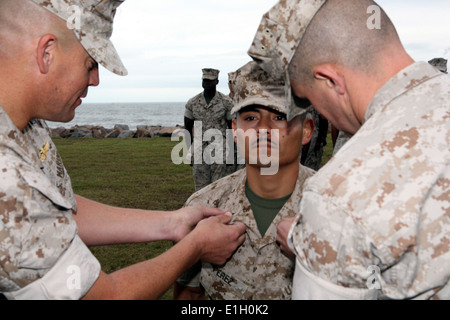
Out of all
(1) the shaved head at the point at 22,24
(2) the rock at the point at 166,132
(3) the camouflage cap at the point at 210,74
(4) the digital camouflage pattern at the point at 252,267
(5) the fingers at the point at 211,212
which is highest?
(1) the shaved head at the point at 22,24

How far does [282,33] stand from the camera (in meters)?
1.88

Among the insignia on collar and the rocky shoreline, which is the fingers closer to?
the insignia on collar

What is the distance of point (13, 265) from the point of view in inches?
68.4

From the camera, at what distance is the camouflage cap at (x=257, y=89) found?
282 centimetres

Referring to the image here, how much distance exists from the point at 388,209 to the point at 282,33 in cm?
87

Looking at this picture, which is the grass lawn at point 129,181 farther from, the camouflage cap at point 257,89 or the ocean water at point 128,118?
the ocean water at point 128,118

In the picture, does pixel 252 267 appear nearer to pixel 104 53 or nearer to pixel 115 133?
pixel 104 53

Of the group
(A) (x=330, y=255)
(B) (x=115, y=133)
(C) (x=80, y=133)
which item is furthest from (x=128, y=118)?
(A) (x=330, y=255)

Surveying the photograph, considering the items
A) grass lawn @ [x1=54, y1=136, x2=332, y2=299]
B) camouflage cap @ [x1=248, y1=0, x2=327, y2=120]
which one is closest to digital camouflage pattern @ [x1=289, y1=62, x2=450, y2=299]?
camouflage cap @ [x1=248, y1=0, x2=327, y2=120]

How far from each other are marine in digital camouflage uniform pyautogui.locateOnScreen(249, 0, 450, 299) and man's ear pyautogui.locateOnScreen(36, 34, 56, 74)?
4.57ft

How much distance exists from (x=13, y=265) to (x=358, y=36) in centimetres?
161

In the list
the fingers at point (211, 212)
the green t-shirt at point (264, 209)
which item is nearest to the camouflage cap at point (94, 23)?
the fingers at point (211, 212)

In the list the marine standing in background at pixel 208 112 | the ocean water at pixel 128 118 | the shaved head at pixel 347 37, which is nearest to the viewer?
the shaved head at pixel 347 37

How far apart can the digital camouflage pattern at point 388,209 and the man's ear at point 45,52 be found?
1.39 meters
